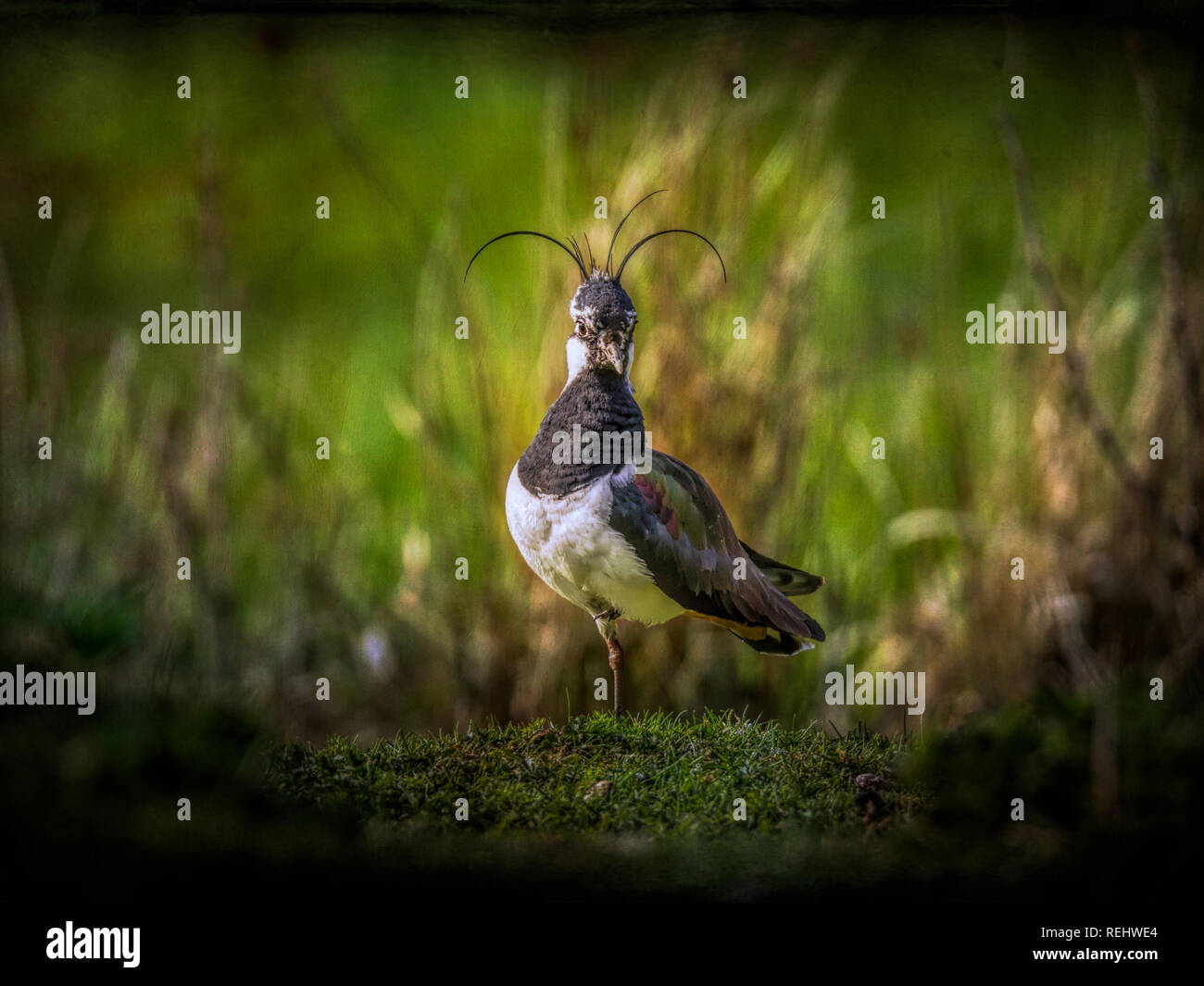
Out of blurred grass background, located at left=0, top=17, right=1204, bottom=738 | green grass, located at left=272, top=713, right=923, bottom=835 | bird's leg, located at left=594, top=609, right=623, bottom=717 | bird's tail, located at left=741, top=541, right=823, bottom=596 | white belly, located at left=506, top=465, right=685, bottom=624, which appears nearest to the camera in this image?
green grass, located at left=272, top=713, right=923, bottom=835

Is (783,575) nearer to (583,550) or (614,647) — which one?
(614,647)

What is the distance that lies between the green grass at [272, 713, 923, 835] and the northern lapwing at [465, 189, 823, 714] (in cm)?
23

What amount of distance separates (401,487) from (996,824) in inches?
74.4

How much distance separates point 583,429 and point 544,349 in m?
0.65

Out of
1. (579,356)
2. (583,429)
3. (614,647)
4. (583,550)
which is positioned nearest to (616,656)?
(614,647)

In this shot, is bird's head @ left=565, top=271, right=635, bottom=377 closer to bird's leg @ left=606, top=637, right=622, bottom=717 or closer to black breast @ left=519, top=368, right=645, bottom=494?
black breast @ left=519, top=368, right=645, bottom=494

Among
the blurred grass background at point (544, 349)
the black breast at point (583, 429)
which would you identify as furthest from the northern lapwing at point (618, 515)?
the blurred grass background at point (544, 349)

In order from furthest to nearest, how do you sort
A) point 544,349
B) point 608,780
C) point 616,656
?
point 544,349
point 616,656
point 608,780

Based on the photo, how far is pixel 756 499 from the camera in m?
2.94

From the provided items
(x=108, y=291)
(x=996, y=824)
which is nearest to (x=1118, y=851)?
(x=996, y=824)

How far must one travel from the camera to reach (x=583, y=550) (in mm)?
2338

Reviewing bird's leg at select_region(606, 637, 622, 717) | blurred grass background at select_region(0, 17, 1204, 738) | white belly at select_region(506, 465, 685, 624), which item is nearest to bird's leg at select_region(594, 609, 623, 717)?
bird's leg at select_region(606, 637, 622, 717)

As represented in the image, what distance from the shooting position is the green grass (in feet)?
7.06
